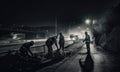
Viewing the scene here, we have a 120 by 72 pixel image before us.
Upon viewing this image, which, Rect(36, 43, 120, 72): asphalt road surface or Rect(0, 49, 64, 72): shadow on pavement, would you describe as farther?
Rect(0, 49, 64, 72): shadow on pavement

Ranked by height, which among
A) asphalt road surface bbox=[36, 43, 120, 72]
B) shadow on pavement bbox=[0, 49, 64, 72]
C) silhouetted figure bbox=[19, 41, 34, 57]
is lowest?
asphalt road surface bbox=[36, 43, 120, 72]

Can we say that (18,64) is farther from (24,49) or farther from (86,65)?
(86,65)

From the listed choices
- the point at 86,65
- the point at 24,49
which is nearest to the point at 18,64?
the point at 24,49

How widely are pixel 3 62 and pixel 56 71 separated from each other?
10.9 feet

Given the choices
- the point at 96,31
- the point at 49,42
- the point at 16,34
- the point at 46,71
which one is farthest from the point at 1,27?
the point at 46,71

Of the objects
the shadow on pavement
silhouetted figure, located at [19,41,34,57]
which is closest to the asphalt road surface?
the shadow on pavement

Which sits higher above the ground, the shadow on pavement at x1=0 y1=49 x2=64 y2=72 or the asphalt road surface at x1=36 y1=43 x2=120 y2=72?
the shadow on pavement at x1=0 y1=49 x2=64 y2=72

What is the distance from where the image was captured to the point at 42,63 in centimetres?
751

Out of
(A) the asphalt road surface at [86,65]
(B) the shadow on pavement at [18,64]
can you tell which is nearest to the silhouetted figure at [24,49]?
(B) the shadow on pavement at [18,64]

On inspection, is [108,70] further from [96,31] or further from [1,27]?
[1,27]

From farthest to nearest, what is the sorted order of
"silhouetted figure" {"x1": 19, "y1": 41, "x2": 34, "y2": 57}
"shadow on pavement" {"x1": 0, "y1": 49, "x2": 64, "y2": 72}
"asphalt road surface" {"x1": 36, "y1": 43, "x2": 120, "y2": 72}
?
"silhouetted figure" {"x1": 19, "y1": 41, "x2": 34, "y2": 57} → "shadow on pavement" {"x1": 0, "y1": 49, "x2": 64, "y2": 72} → "asphalt road surface" {"x1": 36, "y1": 43, "x2": 120, "y2": 72}

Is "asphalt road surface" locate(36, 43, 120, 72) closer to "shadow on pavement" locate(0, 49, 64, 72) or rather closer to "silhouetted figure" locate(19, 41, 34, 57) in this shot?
"shadow on pavement" locate(0, 49, 64, 72)

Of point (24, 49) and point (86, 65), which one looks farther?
point (24, 49)

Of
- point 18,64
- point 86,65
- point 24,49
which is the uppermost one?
point 24,49
